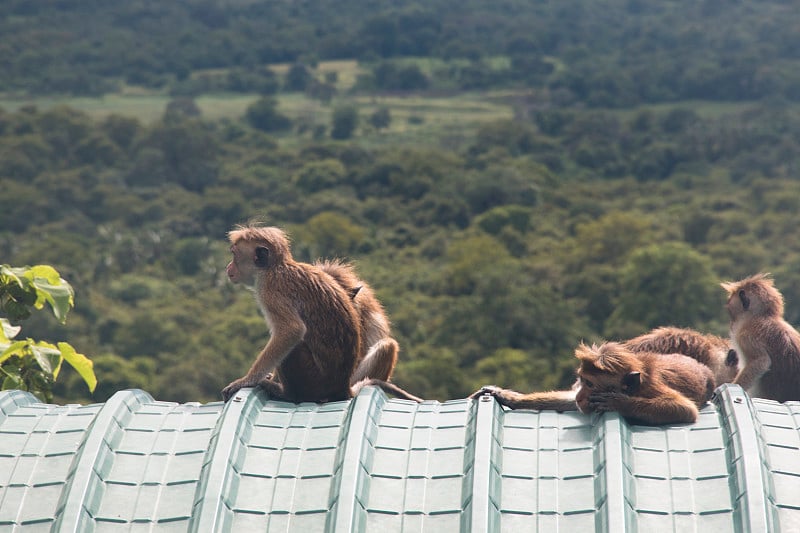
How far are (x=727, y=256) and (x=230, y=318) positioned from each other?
27.8 m

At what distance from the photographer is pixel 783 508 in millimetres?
6605

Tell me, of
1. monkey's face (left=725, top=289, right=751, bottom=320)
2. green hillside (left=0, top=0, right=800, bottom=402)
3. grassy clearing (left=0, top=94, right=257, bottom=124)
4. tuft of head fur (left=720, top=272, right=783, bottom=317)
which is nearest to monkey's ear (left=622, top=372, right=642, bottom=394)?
tuft of head fur (left=720, top=272, right=783, bottom=317)

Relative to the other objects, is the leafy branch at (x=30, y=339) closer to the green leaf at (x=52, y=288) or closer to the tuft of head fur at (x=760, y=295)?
the green leaf at (x=52, y=288)

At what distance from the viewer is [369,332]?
976 cm

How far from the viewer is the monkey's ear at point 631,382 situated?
7.85m

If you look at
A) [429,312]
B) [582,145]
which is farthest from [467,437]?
[582,145]

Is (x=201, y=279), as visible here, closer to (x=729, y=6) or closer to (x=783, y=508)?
(x=783, y=508)

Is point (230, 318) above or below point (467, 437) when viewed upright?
below

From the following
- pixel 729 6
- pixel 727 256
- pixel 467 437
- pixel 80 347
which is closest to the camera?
pixel 467 437

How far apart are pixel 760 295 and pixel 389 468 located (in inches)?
181

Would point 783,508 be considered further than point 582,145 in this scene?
No

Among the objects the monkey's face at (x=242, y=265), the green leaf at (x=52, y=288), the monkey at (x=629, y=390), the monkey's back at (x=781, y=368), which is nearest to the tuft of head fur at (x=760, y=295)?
the monkey's back at (x=781, y=368)

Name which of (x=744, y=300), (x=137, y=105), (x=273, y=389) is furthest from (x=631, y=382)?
(x=137, y=105)

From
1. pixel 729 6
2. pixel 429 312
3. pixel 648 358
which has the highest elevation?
pixel 648 358
